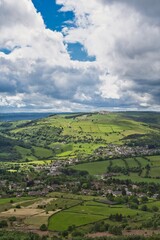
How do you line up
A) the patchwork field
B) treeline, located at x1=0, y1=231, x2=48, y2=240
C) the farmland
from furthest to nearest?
the patchwork field → the farmland → treeline, located at x1=0, y1=231, x2=48, y2=240

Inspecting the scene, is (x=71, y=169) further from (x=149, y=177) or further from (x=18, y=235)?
(x=18, y=235)

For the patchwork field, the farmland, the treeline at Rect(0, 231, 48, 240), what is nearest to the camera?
the treeline at Rect(0, 231, 48, 240)

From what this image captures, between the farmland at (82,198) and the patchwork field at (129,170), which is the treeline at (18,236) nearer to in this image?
the farmland at (82,198)

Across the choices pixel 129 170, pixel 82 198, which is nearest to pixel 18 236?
pixel 82 198

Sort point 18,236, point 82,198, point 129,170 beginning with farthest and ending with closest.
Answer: point 129,170
point 82,198
point 18,236

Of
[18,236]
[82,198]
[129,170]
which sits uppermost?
[18,236]

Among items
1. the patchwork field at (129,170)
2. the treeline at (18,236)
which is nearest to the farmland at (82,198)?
the patchwork field at (129,170)

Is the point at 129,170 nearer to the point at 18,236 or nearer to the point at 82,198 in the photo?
the point at 82,198

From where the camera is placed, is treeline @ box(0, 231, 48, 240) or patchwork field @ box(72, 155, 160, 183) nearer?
treeline @ box(0, 231, 48, 240)

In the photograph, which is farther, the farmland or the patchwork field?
the patchwork field

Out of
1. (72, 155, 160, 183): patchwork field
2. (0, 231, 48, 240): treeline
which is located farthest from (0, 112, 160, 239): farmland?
(0, 231, 48, 240): treeline

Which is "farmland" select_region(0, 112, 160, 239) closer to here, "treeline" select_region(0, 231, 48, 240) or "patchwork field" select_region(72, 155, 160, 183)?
"patchwork field" select_region(72, 155, 160, 183)

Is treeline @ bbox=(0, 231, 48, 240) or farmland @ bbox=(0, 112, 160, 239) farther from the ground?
treeline @ bbox=(0, 231, 48, 240)

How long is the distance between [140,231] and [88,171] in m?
98.5
